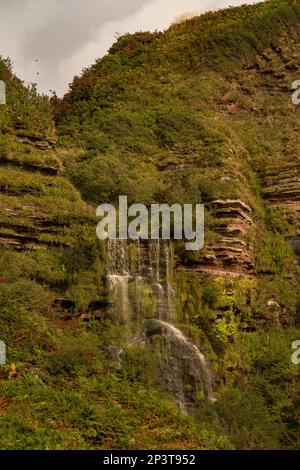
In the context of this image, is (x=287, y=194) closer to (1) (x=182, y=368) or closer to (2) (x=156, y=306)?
(2) (x=156, y=306)

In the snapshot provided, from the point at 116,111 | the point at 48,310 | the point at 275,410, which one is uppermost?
the point at 116,111

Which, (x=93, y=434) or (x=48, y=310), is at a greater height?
(x=48, y=310)

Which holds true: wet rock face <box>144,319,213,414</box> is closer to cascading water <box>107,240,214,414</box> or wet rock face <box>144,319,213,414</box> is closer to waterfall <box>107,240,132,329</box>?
cascading water <box>107,240,214,414</box>

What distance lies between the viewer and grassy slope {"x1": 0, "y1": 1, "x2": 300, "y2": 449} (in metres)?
15.6

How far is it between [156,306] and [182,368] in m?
2.46

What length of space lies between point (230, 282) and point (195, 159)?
632cm

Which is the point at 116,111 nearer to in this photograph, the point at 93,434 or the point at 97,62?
the point at 97,62

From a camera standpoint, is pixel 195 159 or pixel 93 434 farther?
pixel 195 159

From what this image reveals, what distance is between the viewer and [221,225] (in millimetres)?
23219

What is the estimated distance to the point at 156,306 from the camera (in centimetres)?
2064

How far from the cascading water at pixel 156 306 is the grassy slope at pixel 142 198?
482mm

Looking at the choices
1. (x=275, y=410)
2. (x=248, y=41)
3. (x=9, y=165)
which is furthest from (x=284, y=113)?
(x=275, y=410)

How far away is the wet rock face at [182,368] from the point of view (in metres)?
18.4
